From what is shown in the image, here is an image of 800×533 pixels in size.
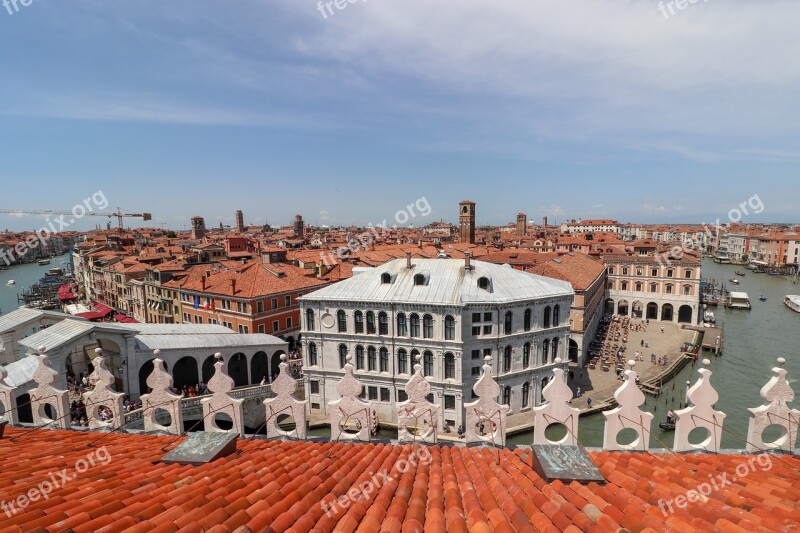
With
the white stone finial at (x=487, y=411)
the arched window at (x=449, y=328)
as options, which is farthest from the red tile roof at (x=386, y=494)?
the arched window at (x=449, y=328)

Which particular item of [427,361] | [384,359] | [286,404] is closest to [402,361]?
[384,359]

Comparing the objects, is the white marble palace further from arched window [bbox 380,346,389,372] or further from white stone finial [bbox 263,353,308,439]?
white stone finial [bbox 263,353,308,439]

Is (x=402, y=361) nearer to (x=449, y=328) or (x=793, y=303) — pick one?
(x=449, y=328)

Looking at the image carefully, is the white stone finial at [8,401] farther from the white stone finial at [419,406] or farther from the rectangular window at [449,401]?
the rectangular window at [449,401]

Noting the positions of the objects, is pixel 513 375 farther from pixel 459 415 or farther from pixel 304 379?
pixel 304 379

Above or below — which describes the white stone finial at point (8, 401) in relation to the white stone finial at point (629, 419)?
below

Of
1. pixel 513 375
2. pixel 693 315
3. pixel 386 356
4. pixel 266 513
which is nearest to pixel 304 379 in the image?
pixel 386 356
